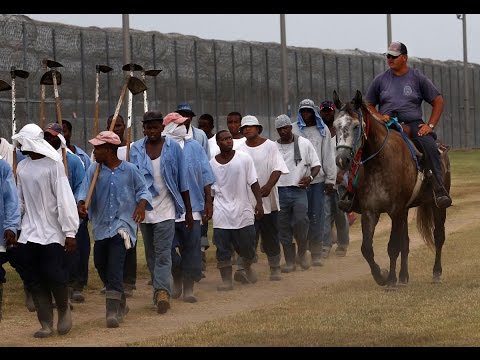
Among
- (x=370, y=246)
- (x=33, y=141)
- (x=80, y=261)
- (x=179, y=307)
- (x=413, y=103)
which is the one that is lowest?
(x=179, y=307)

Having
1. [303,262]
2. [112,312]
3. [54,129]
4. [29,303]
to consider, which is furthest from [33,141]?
[303,262]

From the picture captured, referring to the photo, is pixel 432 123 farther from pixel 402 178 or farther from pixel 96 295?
pixel 96 295

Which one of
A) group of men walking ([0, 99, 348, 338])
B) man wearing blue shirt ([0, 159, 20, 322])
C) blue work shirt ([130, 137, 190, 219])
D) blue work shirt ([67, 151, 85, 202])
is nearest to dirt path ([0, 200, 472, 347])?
group of men walking ([0, 99, 348, 338])

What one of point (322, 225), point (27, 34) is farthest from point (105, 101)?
point (322, 225)

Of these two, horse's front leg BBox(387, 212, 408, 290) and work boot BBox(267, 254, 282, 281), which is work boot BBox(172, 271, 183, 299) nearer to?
work boot BBox(267, 254, 282, 281)

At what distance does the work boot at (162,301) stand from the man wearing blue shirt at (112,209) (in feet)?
2.68

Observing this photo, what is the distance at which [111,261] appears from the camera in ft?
41.8

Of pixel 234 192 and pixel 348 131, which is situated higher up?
pixel 348 131

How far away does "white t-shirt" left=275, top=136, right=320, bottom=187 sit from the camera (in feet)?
57.1

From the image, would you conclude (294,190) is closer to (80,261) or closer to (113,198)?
(80,261)

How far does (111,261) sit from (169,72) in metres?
22.7

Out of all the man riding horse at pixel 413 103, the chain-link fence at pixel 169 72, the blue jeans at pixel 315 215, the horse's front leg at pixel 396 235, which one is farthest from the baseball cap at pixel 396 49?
the chain-link fence at pixel 169 72

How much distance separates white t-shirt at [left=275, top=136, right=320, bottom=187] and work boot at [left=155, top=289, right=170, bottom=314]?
13.1ft

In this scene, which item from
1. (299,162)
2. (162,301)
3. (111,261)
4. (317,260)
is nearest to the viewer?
(111,261)
